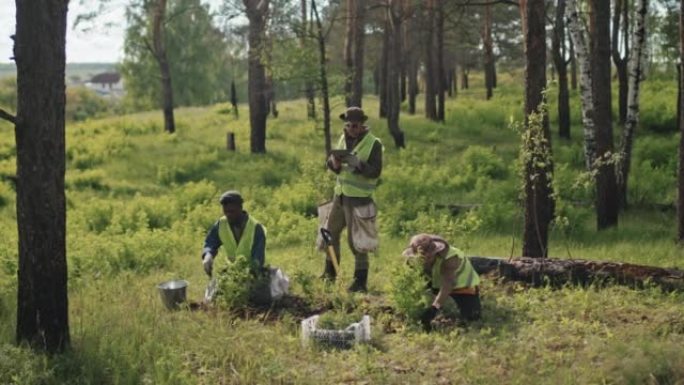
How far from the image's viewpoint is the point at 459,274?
6480mm

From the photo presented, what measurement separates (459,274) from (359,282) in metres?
1.49

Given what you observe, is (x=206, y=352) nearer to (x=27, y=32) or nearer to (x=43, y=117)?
(x=43, y=117)

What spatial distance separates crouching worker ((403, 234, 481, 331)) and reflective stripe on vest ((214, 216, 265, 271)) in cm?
174

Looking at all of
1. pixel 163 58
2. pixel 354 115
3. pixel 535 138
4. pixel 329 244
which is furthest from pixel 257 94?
pixel 535 138

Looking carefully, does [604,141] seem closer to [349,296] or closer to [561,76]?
[349,296]

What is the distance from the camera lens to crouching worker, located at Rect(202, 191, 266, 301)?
7.18 meters

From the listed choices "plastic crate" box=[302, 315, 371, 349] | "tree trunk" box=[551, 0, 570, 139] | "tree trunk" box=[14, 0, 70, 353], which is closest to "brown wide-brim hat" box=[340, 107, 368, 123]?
"plastic crate" box=[302, 315, 371, 349]

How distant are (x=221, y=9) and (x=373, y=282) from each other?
17357 mm

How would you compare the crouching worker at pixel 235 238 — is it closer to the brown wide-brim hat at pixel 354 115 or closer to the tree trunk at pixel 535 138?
the brown wide-brim hat at pixel 354 115

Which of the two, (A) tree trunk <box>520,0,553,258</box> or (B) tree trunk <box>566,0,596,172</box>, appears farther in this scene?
(B) tree trunk <box>566,0,596,172</box>

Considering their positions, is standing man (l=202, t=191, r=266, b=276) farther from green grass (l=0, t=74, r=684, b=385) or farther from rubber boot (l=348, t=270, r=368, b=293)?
rubber boot (l=348, t=270, r=368, b=293)

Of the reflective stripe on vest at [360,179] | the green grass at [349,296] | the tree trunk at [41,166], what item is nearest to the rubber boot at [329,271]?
the green grass at [349,296]

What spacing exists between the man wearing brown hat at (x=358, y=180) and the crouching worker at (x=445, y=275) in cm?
113

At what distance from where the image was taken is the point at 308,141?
80.0 ft
